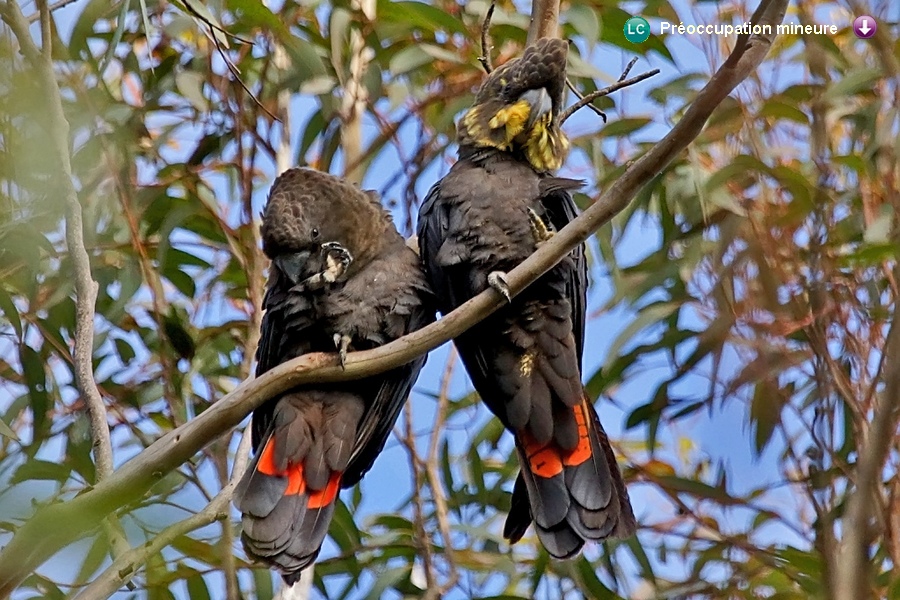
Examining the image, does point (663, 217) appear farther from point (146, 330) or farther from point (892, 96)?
point (146, 330)

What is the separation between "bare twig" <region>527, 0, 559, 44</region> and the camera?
2.75 meters

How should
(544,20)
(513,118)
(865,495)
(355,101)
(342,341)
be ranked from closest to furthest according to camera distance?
(865,495), (342,341), (513,118), (544,20), (355,101)

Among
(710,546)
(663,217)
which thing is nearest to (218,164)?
(663,217)

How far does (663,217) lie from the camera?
3.29m

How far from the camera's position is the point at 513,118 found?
103 inches

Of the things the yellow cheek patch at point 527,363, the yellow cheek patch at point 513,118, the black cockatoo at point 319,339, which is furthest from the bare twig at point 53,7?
the yellow cheek patch at point 527,363

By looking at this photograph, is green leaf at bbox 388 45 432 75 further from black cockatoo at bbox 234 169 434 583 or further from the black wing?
the black wing

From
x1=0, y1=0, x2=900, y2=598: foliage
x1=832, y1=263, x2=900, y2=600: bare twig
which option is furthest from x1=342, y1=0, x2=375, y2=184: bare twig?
x1=832, y1=263, x2=900, y2=600: bare twig

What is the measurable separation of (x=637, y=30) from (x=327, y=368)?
1.39 meters

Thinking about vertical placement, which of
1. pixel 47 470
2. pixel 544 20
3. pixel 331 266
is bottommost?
pixel 47 470

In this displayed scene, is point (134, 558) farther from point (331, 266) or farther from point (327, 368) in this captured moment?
point (331, 266)

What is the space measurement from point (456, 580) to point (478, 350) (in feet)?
3.09

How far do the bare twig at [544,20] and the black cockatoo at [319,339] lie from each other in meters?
0.59

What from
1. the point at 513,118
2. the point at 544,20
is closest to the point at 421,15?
the point at 544,20
